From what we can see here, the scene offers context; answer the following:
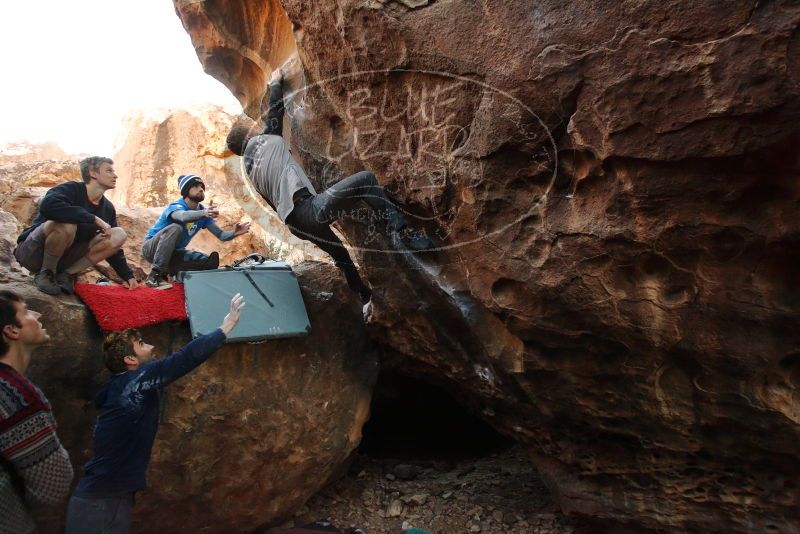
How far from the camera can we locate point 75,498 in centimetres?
261

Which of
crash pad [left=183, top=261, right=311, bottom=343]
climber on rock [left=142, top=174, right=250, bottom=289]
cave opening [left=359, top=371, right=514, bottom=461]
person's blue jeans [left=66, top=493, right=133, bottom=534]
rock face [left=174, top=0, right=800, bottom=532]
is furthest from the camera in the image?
cave opening [left=359, top=371, right=514, bottom=461]

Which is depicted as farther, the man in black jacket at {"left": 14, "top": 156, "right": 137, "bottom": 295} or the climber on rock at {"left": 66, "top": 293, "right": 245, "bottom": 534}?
the man in black jacket at {"left": 14, "top": 156, "right": 137, "bottom": 295}

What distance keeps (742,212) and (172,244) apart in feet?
10.9

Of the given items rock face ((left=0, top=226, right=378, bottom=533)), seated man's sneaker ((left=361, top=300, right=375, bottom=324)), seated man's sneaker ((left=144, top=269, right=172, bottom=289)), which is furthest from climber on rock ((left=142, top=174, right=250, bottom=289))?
seated man's sneaker ((left=361, top=300, right=375, bottom=324))

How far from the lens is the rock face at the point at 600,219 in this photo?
7.36 ft

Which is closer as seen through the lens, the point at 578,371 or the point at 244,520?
the point at 578,371

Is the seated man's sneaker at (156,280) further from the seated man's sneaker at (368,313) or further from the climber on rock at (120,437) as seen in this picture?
the seated man's sneaker at (368,313)

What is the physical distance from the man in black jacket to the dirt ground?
81.8 inches

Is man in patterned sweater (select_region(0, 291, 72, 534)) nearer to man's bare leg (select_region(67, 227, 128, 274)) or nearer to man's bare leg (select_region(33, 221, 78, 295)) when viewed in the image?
man's bare leg (select_region(33, 221, 78, 295))

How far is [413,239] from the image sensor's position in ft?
11.7

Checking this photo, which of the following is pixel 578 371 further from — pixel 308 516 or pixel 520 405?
pixel 308 516

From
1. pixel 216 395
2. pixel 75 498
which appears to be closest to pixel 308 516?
pixel 216 395

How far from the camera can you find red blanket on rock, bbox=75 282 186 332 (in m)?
3.39

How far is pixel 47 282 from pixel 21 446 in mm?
1506
